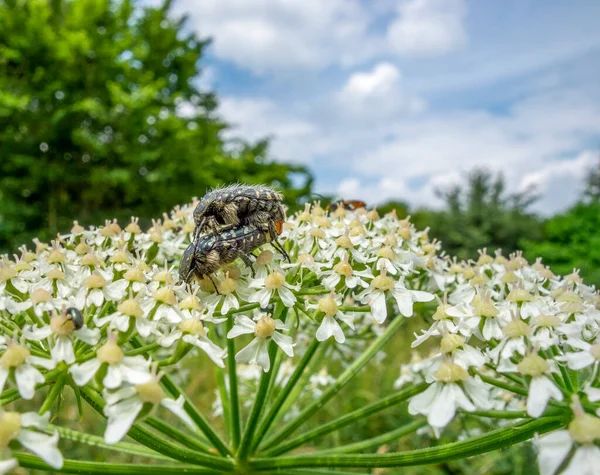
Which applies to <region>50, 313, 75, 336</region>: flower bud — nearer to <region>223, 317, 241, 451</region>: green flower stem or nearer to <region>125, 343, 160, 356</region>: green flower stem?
<region>125, 343, 160, 356</region>: green flower stem

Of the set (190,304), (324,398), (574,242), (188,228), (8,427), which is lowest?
(324,398)

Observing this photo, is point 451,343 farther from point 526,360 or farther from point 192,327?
point 192,327

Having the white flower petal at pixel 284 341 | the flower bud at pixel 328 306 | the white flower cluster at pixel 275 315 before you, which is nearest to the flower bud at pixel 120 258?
the white flower cluster at pixel 275 315

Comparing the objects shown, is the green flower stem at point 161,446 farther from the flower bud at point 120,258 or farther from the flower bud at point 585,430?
the flower bud at point 585,430

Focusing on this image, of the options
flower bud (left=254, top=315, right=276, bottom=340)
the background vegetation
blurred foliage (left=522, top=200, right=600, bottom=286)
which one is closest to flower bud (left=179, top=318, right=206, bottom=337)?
flower bud (left=254, top=315, right=276, bottom=340)

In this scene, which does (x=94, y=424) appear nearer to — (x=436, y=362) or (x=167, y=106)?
(x=436, y=362)

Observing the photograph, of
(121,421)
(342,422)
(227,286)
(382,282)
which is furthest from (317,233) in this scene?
(121,421)

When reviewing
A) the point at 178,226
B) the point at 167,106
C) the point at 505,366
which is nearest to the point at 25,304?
the point at 178,226
